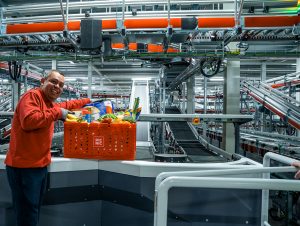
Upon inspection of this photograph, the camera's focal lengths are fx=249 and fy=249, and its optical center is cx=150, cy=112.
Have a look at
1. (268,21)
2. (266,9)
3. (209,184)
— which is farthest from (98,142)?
(266,9)

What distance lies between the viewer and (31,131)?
2043mm

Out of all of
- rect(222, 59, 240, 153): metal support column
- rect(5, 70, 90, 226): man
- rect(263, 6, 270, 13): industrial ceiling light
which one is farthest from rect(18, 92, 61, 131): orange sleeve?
rect(263, 6, 270, 13): industrial ceiling light

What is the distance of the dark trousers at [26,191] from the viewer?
2070 mm

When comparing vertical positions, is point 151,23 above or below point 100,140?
above

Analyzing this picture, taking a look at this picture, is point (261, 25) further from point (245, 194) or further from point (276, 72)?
point (276, 72)

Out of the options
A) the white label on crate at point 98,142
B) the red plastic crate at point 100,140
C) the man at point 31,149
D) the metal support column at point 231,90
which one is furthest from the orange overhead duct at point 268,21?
the man at point 31,149

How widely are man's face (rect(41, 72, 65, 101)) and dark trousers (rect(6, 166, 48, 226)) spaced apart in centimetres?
66

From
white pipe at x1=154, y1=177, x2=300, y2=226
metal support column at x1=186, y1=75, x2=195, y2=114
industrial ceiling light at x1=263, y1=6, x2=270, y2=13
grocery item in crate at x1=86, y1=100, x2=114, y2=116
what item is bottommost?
white pipe at x1=154, y1=177, x2=300, y2=226

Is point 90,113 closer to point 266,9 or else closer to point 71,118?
point 71,118

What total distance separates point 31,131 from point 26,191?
1.67 ft

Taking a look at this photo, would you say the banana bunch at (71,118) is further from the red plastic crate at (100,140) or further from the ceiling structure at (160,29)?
the ceiling structure at (160,29)

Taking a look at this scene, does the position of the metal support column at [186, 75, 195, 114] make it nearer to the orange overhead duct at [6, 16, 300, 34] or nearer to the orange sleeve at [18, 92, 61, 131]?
the orange overhead duct at [6, 16, 300, 34]

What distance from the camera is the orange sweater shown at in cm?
194

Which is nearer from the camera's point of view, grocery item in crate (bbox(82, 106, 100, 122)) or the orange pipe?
grocery item in crate (bbox(82, 106, 100, 122))
